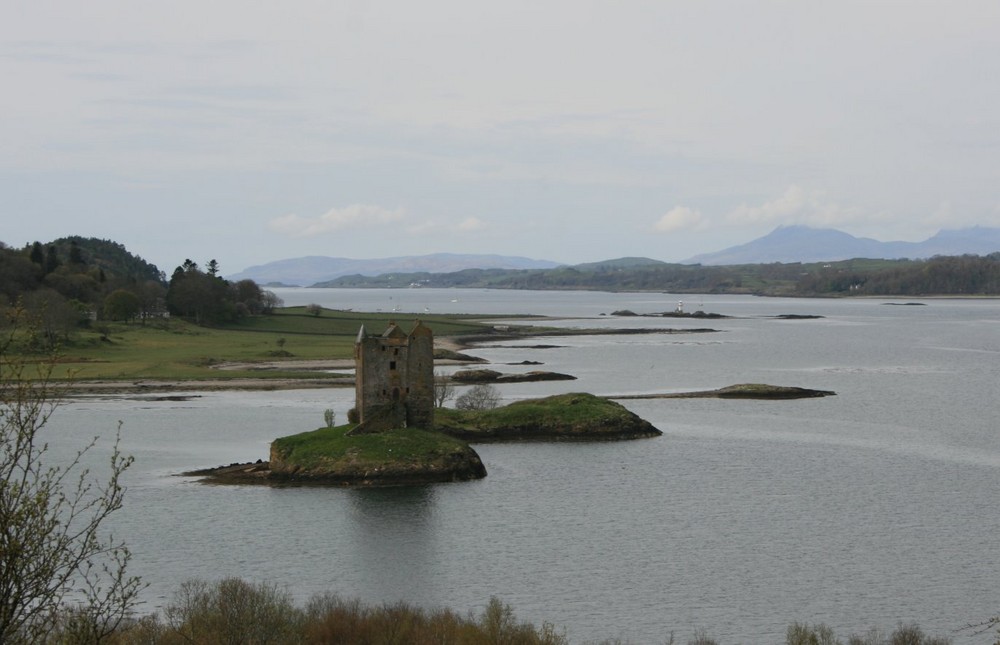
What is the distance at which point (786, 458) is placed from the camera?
226ft

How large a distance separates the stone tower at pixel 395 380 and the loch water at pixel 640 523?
5697 mm

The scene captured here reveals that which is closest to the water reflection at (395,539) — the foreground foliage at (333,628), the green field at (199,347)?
the foreground foliage at (333,628)

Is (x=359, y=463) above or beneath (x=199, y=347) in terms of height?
beneath

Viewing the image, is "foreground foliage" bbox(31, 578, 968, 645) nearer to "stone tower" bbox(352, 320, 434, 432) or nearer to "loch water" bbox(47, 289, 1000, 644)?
"loch water" bbox(47, 289, 1000, 644)

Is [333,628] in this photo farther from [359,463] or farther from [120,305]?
[120,305]

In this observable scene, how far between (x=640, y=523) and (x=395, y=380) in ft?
65.7

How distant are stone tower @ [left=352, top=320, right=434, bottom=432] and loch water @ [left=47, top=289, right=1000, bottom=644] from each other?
5.70 m

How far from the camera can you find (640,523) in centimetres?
5147

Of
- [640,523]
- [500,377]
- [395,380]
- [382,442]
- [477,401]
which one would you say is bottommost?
[640,523]

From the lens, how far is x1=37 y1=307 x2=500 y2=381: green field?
4427 inches

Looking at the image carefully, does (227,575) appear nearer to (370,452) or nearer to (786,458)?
(370,452)

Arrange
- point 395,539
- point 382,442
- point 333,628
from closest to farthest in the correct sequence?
point 333,628 < point 395,539 < point 382,442

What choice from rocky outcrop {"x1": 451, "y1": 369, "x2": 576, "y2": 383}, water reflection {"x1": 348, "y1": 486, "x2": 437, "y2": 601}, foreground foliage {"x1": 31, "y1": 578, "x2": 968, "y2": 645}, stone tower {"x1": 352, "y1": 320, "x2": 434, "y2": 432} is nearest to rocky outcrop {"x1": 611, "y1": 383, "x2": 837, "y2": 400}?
rocky outcrop {"x1": 451, "y1": 369, "x2": 576, "y2": 383}

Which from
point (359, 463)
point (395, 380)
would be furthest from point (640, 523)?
point (395, 380)
